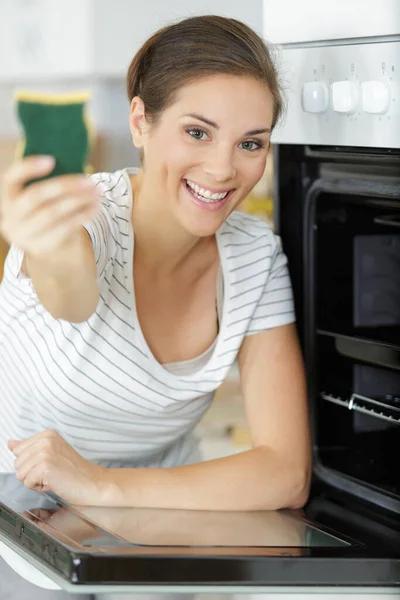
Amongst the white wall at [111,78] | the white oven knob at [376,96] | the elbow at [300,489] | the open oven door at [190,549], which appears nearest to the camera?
the open oven door at [190,549]

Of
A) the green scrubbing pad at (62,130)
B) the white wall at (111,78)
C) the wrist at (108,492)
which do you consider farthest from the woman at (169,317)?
the green scrubbing pad at (62,130)

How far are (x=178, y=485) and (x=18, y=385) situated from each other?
0.30 meters

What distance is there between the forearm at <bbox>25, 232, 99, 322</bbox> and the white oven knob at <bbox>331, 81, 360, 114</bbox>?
324mm

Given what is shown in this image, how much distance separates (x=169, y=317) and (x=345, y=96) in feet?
1.16

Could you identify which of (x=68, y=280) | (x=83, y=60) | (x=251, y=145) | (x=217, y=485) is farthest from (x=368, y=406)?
(x=83, y=60)

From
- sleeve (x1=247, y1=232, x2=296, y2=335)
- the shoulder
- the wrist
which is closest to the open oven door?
the wrist

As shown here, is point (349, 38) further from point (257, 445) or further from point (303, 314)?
point (257, 445)

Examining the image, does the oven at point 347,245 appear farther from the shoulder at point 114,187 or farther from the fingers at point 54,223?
the fingers at point 54,223

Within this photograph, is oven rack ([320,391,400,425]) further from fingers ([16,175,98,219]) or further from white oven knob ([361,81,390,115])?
fingers ([16,175,98,219])

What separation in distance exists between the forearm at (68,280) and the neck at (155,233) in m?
0.18

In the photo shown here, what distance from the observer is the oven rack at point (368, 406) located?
3.89ft

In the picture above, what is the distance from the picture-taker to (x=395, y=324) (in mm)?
1287

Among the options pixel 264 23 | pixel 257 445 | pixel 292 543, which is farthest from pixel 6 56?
pixel 292 543

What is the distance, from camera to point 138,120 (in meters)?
1.17
